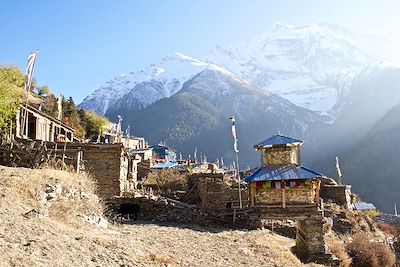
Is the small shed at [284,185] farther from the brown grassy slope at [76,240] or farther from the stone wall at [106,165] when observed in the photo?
the stone wall at [106,165]

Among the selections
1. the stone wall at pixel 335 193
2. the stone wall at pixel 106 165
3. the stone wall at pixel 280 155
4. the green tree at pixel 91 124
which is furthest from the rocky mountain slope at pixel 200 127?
the stone wall at pixel 280 155

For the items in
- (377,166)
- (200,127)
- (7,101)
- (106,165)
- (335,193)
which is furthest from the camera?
(200,127)

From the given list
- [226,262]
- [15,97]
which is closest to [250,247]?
[226,262]

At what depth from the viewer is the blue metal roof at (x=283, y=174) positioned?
26377 mm

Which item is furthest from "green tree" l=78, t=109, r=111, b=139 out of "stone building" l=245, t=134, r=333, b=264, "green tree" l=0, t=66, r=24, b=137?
"stone building" l=245, t=134, r=333, b=264

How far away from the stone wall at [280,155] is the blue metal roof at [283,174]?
775 mm

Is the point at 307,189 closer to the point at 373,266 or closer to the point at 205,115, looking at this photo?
the point at 373,266

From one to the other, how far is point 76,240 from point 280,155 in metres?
18.8

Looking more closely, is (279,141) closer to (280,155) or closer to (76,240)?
(280,155)

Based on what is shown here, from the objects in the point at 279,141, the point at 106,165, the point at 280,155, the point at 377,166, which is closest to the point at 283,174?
the point at 280,155

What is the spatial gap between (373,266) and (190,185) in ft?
63.3

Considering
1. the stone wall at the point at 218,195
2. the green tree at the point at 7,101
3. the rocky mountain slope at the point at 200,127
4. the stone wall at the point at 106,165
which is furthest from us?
the rocky mountain slope at the point at 200,127

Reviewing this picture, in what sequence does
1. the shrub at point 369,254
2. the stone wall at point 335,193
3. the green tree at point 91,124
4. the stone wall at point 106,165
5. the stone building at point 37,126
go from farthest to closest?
the green tree at point 91,124
the stone wall at point 335,193
the stone building at point 37,126
the stone wall at point 106,165
the shrub at point 369,254

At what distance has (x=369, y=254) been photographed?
29.4 meters
